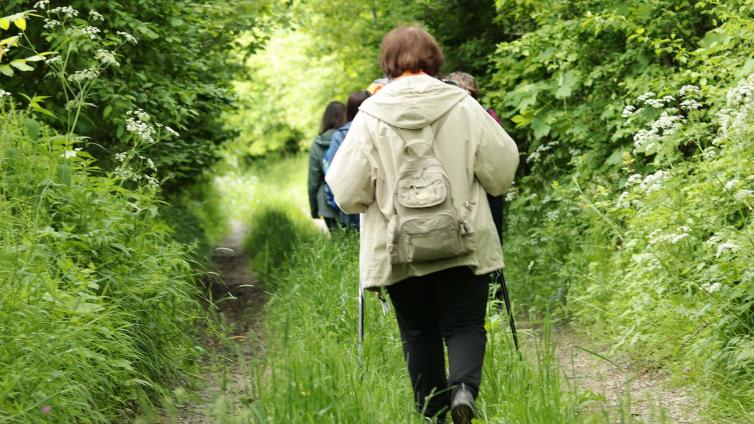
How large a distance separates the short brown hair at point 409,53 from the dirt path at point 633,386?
1436mm

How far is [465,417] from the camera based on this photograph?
4.32m

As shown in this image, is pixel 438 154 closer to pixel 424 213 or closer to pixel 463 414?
pixel 424 213

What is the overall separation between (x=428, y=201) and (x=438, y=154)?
0.78ft

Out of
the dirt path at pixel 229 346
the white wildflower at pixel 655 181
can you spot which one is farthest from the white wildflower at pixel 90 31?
the white wildflower at pixel 655 181

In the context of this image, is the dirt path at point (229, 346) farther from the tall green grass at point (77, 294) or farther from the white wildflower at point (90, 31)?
the white wildflower at point (90, 31)

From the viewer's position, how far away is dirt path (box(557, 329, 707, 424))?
516cm

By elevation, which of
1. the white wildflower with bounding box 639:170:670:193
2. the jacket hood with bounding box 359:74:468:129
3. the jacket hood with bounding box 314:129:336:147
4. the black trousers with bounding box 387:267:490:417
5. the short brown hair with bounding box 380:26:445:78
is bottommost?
the jacket hood with bounding box 314:129:336:147

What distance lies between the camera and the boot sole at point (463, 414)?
432 centimetres

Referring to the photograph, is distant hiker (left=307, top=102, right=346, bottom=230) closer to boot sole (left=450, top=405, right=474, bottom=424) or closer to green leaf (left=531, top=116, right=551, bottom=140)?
green leaf (left=531, top=116, right=551, bottom=140)

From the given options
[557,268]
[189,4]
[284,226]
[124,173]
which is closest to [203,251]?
→ [284,226]

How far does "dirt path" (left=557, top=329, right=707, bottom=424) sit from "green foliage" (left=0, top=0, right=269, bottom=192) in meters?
2.94

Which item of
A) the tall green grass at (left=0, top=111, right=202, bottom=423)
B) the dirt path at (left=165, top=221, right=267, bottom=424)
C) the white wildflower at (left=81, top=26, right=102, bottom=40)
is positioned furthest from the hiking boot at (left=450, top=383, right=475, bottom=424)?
the white wildflower at (left=81, top=26, right=102, bottom=40)

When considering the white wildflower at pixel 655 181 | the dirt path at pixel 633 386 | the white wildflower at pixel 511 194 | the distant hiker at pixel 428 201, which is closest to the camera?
the distant hiker at pixel 428 201

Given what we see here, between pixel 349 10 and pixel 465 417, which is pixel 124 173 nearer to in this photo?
pixel 465 417
